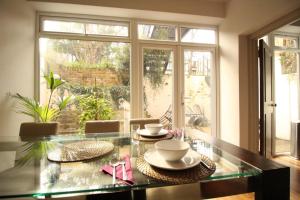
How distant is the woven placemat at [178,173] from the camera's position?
0.81 metres

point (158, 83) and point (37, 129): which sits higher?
point (158, 83)

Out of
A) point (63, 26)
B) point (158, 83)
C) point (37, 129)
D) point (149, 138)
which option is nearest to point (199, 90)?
point (158, 83)

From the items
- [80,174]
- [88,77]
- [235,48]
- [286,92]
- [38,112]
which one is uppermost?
[235,48]

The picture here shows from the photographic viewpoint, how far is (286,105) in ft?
12.9

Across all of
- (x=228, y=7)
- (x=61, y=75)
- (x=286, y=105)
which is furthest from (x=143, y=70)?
(x=286, y=105)

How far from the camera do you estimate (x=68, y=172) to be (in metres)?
0.91

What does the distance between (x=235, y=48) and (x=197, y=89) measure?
1.01 metres

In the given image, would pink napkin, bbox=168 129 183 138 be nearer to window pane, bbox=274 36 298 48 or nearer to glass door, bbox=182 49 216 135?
glass door, bbox=182 49 216 135

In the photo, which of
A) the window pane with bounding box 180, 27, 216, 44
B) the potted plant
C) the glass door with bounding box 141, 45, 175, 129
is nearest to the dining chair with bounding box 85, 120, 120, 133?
the potted plant

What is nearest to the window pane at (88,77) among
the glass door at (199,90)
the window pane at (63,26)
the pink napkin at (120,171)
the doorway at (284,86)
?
the window pane at (63,26)

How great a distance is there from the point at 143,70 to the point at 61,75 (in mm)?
1440

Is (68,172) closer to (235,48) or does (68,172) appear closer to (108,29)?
(108,29)

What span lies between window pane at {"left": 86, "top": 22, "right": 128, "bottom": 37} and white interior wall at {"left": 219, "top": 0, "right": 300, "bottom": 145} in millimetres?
1874

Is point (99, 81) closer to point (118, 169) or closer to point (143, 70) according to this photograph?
point (143, 70)
